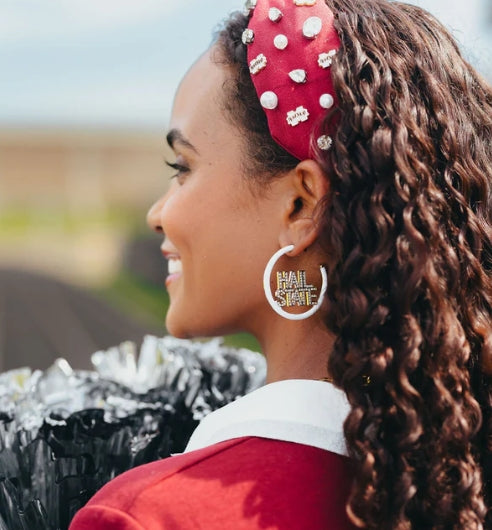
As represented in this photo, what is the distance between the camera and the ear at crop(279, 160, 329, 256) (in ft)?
4.47

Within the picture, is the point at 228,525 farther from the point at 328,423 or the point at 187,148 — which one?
the point at 187,148

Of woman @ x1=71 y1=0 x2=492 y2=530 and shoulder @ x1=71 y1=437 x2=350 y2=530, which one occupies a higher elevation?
woman @ x1=71 y1=0 x2=492 y2=530

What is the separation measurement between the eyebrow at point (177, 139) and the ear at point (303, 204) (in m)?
0.22

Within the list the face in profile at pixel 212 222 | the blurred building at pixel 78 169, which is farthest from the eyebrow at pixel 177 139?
the blurred building at pixel 78 169

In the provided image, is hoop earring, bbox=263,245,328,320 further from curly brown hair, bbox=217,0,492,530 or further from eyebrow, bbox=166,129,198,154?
eyebrow, bbox=166,129,198,154

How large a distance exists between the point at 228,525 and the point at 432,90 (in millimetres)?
749

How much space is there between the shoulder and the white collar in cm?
2

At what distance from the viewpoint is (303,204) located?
4.66ft

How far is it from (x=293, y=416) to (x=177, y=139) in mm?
584

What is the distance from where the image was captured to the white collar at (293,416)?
4.18 feet

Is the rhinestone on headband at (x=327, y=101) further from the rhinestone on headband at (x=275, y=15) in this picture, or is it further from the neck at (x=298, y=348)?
the neck at (x=298, y=348)

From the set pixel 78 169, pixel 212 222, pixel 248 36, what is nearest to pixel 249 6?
pixel 248 36

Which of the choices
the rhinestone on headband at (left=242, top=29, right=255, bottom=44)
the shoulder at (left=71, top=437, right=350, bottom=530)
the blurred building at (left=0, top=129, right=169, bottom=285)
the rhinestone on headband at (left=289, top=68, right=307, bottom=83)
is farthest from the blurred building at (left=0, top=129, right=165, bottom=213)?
the shoulder at (left=71, top=437, right=350, bottom=530)

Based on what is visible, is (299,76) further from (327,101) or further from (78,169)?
(78,169)
